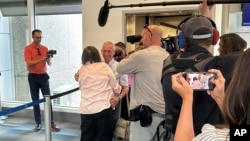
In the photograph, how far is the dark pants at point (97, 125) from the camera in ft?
9.79

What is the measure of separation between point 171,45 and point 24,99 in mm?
4195

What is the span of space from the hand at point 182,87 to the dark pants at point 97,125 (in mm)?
1936

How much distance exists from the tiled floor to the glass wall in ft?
1.87

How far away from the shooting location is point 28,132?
4.45 meters

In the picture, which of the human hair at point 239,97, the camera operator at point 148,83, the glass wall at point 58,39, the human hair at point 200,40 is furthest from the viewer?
the glass wall at point 58,39

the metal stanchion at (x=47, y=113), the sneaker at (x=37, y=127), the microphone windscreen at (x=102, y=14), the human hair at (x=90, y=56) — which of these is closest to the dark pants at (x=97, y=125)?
the metal stanchion at (x=47, y=113)

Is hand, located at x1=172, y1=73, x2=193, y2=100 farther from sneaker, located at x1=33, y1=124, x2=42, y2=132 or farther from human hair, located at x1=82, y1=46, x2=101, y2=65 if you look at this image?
sneaker, located at x1=33, y1=124, x2=42, y2=132

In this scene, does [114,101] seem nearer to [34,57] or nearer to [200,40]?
[200,40]

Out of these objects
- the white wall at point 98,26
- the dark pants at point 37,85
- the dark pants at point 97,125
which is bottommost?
→ the dark pants at point 97,125

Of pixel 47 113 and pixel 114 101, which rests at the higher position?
pixel 114 101

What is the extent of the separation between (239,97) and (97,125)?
93.2 inches

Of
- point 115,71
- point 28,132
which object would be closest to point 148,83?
point 115,71

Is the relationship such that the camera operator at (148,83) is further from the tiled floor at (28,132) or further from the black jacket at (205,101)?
the tiled floor at (28,132)

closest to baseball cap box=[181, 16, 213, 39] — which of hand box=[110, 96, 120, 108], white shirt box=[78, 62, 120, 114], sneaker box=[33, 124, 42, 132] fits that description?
white shirt box=[78, 62, 120, 114]
